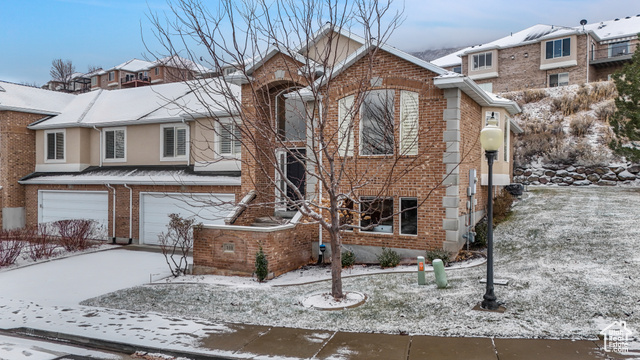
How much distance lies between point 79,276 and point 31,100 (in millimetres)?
14637

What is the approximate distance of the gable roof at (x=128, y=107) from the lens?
18562mm

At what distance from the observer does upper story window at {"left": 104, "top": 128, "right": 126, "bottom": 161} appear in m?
19.9

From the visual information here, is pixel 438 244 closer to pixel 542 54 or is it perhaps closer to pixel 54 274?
pixel 54 274

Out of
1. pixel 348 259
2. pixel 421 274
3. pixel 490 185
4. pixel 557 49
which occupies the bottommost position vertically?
Answer: pixel 348 259

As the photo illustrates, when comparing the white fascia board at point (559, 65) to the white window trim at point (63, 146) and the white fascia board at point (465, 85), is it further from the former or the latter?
the white window trim at point (63, 146)

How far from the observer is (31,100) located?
22.3 m

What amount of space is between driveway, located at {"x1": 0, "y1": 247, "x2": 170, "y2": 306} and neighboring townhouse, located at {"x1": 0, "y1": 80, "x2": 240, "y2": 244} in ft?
8.96

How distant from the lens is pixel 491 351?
19.0 feet

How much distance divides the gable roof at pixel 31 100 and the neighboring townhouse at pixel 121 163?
9 centimetres

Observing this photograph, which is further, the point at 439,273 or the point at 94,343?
the point at 439,273

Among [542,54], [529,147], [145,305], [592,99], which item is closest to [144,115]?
[145,305]

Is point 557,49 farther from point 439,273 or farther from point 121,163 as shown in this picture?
point 121,163

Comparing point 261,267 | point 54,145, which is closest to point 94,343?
point 261,267

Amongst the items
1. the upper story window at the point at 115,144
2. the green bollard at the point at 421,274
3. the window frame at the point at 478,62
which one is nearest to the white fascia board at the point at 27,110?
the upper story window at the point at 115,144
